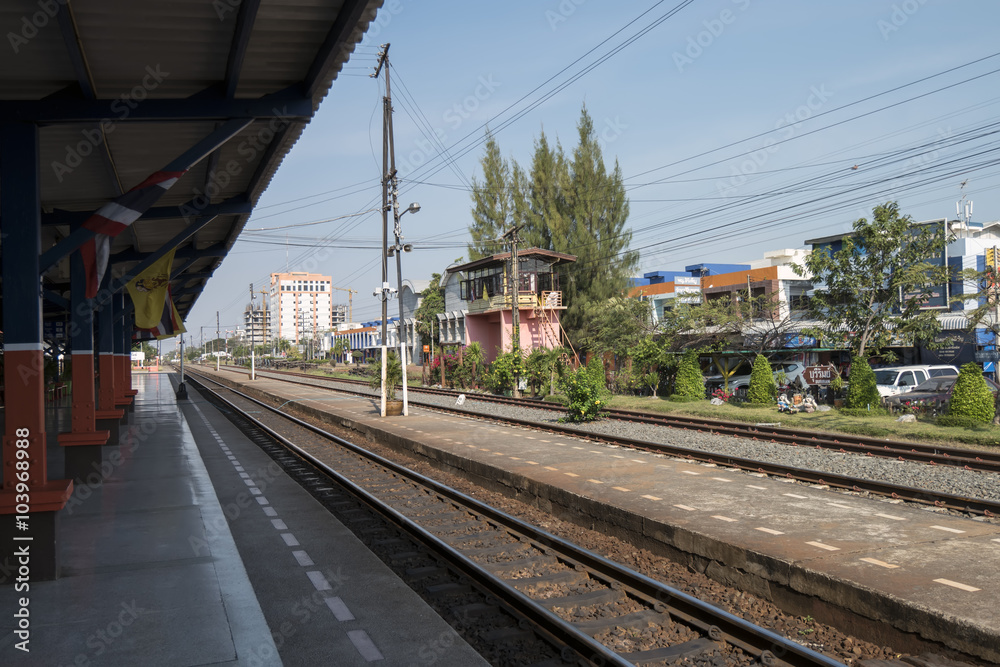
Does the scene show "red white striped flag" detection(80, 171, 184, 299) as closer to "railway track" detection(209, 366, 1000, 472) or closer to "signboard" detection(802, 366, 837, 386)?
"railway track" detection(209, 366, 1000, 472)

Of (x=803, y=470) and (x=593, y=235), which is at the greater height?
(x=593, y=235)

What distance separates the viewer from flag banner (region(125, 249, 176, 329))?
1403 centimetres

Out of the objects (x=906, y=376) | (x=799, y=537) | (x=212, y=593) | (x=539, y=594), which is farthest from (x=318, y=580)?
(x=906, y=376)

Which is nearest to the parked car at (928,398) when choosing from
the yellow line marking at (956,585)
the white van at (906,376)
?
the white van at (906,376)

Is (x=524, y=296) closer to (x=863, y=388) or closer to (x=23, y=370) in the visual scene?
(x=863, y=388)

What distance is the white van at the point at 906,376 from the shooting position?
73.6 feet

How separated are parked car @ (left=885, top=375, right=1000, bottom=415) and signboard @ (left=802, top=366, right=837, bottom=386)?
227cm

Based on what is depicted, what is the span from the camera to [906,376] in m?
22.8

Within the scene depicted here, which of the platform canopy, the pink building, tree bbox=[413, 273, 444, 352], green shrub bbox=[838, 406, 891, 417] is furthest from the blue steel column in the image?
tree bbox=[413, 273, 444, 352]

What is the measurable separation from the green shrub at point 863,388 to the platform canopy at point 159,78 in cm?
1642

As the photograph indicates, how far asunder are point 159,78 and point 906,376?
75.7 feet

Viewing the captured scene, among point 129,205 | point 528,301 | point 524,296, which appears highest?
point 524,296

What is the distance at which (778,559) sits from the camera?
6359 mm

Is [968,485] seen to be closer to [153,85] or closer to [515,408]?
[153,85]
